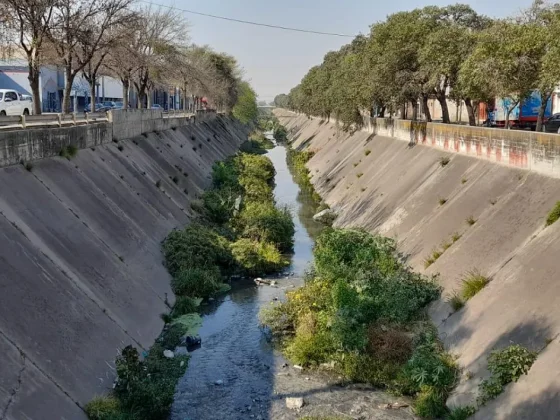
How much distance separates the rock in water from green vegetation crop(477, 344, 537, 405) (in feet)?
12.6

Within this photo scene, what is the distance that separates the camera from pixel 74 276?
15.6m

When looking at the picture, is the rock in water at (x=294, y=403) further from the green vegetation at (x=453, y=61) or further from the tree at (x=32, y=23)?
the tree at (x=32, y=23)

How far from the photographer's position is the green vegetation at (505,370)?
12031 mm

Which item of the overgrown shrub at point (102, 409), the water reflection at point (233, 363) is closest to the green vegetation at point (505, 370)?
the water reflection at point (233, 363)

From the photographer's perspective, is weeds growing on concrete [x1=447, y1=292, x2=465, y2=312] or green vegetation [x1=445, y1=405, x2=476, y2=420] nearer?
green vegetation [x1=445, y1=405, x2=476, y2=420]

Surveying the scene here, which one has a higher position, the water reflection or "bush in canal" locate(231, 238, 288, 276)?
"bush in canal" locate(231, 238, 288, 276)

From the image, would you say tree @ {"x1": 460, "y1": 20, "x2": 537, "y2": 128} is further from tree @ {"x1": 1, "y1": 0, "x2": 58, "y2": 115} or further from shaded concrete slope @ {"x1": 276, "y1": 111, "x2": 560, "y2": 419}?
tree @ {"x1": 1, "y1": 0, "x2": 58, "y2": 115}

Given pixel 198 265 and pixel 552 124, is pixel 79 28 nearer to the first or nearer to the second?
pixel 198 265

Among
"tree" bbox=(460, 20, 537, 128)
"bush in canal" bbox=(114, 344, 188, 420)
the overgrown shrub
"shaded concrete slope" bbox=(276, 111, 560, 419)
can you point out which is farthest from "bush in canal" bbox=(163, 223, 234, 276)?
"tree" bbox=(460, 20, 537, 128)

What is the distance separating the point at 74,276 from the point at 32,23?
52.4 feet

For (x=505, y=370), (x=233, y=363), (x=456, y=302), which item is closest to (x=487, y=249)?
(x=456, y=302)

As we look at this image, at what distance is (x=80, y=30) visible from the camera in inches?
1178

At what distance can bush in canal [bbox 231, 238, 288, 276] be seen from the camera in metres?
24.2

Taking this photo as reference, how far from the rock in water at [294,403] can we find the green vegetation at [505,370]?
152 inches
